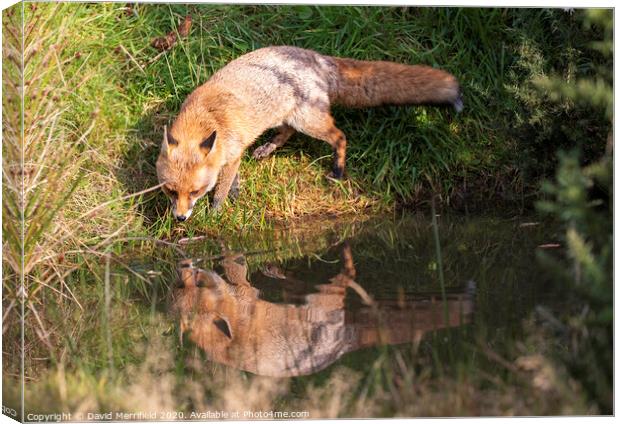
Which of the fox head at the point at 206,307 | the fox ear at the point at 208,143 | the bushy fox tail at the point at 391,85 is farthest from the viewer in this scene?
the bushy fox tail at the point at 391,85

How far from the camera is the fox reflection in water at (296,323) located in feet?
13.6

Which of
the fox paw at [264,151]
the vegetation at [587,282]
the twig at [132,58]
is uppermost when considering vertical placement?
the twig at [132,58]

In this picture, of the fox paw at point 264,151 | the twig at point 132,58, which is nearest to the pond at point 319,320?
the fox paw at point 264,151

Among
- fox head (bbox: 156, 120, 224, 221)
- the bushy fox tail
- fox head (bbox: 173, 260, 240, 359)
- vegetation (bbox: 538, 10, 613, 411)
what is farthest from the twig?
vegetation (bbox: 538, 10, 613, 411)

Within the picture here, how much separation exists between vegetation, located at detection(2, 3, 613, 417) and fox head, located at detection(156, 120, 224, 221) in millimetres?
302

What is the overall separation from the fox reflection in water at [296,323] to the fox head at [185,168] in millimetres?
1042

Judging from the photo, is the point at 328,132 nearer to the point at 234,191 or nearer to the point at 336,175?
the point at 336,175

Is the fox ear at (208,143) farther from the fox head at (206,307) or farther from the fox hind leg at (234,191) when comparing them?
the fox head at (206,307)

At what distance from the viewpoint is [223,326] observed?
15.1ft

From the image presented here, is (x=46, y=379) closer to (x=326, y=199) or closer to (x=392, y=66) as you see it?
(x=326, y=199)

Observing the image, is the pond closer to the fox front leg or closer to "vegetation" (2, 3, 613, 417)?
"vegetation" (2, 3, 613, 417)

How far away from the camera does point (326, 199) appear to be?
6.91m

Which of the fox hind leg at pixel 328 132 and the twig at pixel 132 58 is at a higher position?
the twig at pixel 132 58

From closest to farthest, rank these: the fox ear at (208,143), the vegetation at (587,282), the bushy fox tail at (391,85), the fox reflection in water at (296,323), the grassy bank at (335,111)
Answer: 1. the vegetation at (587,282)
2. the fox reflection in water at (296,323)
3. the fox ear at (208,143)
4. the grassy bank at (335,111)
5. the bushy fox tail at (391,85)
